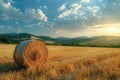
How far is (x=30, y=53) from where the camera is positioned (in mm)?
11383

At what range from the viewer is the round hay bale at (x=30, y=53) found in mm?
10938

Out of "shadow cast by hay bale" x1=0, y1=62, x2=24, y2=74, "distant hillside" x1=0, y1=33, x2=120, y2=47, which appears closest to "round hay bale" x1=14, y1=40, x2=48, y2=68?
"shadow cast by hay bale" x1=0, y1=62, x2=24, y2=74

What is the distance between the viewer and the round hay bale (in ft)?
35.9

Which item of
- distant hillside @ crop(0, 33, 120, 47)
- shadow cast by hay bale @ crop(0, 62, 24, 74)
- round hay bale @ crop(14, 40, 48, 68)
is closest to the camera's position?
shadow cast by hay bale @ crop(0, 62, 24, 74)

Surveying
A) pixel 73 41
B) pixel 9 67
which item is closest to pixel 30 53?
pixel 9 67

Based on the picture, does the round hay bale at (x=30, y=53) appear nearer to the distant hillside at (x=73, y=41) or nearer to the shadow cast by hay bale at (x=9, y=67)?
the shadow cast by hay bale at (x=9, y=67)

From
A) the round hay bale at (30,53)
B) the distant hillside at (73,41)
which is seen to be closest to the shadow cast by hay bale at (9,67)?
the round hay bale at (30,53)

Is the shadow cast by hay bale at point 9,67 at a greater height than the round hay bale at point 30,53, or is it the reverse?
the round hay bale at point 30,53

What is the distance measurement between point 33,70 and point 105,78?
3.05 meters

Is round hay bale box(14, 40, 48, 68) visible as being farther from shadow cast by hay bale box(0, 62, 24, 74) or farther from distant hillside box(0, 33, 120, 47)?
distant hillside box(0, 33, 120, 47)

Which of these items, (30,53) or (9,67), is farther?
(30,53)

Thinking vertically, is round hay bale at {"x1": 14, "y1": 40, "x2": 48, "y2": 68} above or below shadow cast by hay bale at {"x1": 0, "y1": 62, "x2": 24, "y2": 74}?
above

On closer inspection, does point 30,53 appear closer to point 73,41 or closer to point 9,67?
point 9,67

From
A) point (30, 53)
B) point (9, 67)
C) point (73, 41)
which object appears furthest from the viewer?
point (73, 41)
